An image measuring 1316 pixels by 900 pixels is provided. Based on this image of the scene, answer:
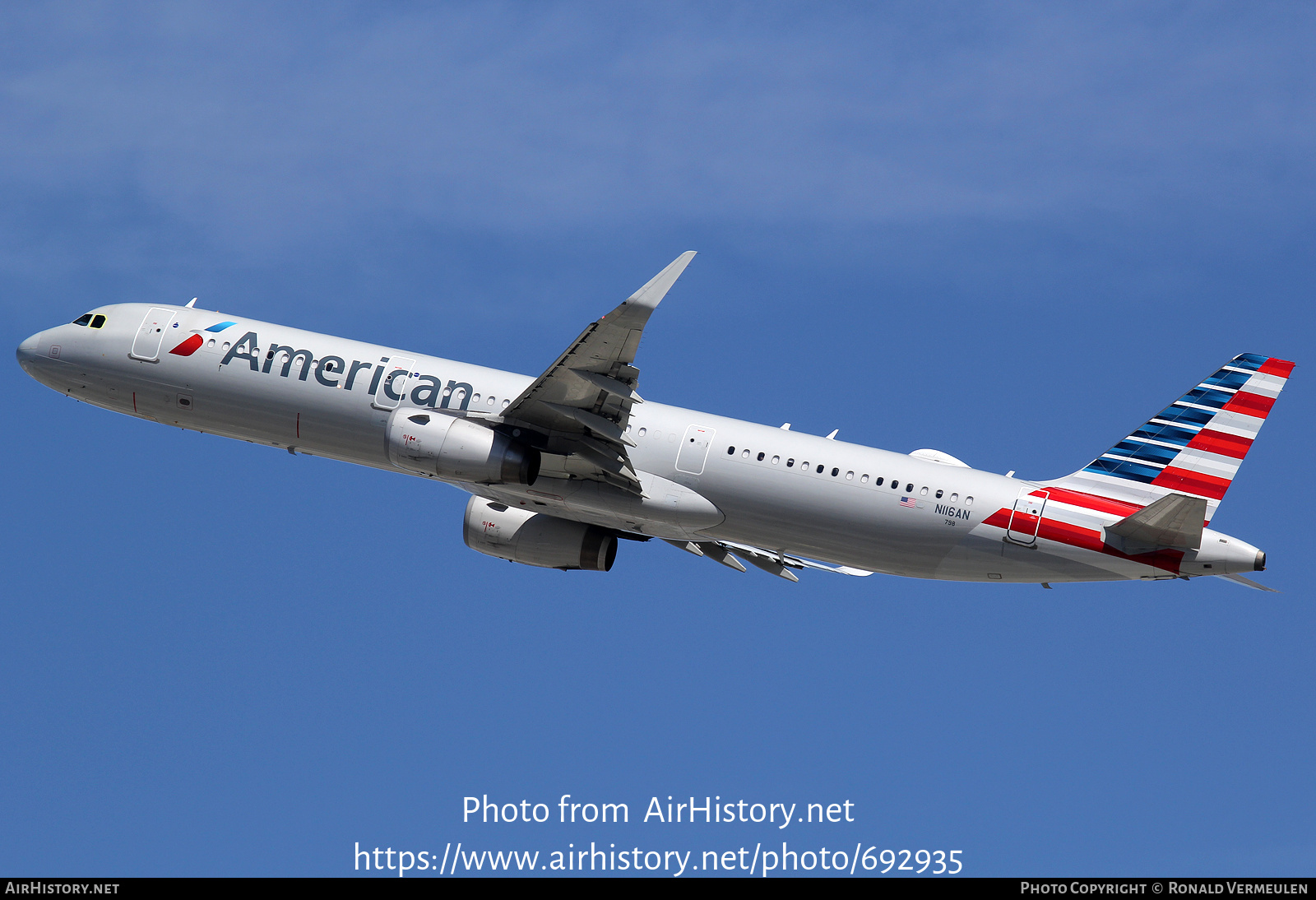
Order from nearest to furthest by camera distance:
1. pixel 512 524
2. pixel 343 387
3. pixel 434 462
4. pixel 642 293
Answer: pixel 642 293
pixel 434 462
pixel 343 387
pixel 512 524

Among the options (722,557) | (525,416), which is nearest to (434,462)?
(525,416)

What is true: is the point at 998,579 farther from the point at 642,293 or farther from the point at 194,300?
the point at 194,300

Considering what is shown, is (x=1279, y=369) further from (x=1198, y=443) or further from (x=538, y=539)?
(x=538, y=539)

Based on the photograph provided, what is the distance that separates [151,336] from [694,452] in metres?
16.3

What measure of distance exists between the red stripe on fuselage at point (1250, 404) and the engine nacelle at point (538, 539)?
58.9 ft

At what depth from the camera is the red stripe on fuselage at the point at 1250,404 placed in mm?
39000

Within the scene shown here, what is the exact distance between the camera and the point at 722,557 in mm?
43906

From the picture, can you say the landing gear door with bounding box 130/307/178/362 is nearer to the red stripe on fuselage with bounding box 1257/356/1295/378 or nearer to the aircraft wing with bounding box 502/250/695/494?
the aircraft wing with bounding box 502/250/695/494

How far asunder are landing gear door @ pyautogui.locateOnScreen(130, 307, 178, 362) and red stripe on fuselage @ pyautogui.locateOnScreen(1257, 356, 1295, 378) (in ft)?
103

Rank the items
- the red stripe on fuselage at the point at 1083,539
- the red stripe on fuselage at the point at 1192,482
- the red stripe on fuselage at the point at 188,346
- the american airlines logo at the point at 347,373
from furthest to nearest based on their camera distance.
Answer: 1. the red stripe on fuselage at the point at 188,346
2. the american airlines logo at the point at 347,373
3. the red stripe on fuselage at the point at 1192,482
4. the red stripe on fuselage at the point at 1083,539

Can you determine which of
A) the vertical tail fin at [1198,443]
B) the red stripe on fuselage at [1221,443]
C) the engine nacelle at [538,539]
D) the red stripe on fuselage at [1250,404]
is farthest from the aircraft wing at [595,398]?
the red stripe on fuselage at [1250,404]

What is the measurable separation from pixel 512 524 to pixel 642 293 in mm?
11973

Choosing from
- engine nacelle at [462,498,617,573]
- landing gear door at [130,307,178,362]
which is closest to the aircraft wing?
engine nacelle at [462,498,617,573]

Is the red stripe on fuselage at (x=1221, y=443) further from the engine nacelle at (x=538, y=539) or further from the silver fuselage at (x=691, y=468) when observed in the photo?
the engine nacelle at (x=538, y=539)
